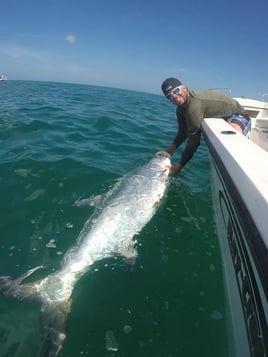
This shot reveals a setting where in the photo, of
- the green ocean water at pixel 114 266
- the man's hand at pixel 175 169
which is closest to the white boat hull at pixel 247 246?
the green ocean water at pixel 114 266

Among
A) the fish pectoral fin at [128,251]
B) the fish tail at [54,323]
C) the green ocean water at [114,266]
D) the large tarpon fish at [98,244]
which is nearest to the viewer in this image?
the fish tail at [54,323]

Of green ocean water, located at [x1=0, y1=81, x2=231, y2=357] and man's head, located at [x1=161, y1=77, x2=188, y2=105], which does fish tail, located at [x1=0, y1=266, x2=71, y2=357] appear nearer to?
green ocean water, located at [x1=0, y1=81, x2=231, y2=357]

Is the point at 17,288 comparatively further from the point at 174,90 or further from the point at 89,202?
the point at 174,90

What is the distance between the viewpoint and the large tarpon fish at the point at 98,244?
3195 mm

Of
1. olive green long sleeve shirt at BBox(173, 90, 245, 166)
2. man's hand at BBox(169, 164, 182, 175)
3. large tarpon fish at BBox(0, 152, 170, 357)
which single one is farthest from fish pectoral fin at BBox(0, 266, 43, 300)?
olive green long sleeve shirt at BBox(173, 90, 245, 166)

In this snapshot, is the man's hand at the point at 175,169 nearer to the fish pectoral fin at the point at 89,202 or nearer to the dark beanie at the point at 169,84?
the dark beanie at the point at 169,84

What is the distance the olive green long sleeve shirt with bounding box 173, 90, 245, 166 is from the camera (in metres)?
5.36

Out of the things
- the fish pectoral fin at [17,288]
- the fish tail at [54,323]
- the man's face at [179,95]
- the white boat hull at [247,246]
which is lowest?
the fish tail at [54,323]

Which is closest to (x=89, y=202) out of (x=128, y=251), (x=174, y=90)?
(x=128, y=251)

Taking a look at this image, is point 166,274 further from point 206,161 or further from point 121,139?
point 121,139

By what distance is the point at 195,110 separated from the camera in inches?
209

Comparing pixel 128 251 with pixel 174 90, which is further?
pixel 174 90

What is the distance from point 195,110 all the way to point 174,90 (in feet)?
1.82

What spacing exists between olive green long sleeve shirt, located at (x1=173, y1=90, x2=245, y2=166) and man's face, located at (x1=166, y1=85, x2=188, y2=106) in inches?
5.0
